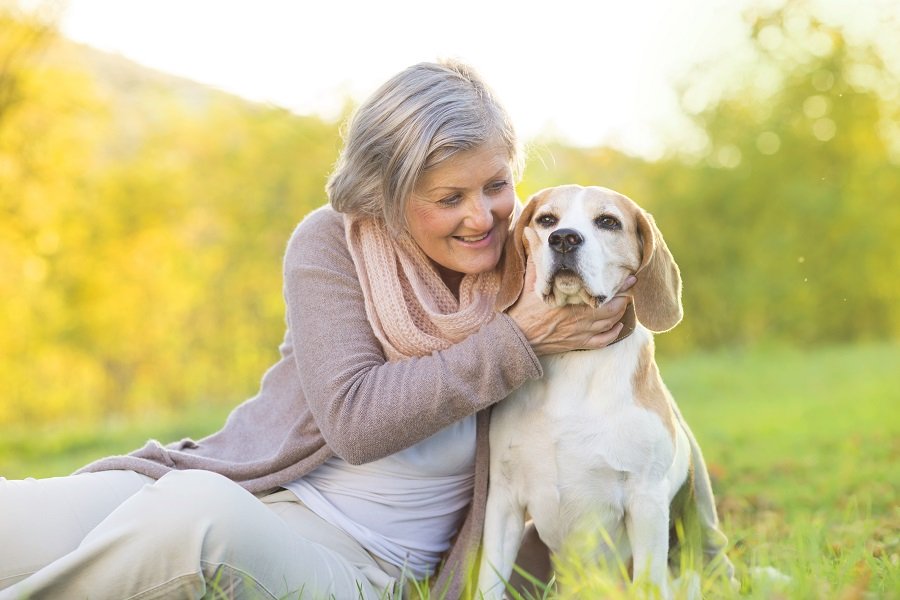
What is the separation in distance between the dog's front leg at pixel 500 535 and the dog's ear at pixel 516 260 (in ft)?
1.94

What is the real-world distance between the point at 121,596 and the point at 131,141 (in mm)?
18525

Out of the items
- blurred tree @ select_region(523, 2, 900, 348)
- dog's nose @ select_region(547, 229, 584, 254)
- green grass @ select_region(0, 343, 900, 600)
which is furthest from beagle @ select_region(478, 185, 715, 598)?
blurred tree @ select_region(523, 2, 900, 348)

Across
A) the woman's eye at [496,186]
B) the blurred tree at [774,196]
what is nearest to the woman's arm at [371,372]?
the woman's eye at [496,186]

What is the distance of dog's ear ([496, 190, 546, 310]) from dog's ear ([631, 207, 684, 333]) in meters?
0.34

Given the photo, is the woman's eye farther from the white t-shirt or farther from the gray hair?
the white t-shirt

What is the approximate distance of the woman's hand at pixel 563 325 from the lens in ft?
9.58

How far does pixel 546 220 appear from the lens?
307 cm

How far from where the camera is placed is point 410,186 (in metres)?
3.10

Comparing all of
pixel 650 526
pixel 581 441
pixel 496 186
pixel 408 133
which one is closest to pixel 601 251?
pixel 496 186

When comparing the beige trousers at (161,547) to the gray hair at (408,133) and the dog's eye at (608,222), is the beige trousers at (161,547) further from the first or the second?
the dog's eye at (608,222)

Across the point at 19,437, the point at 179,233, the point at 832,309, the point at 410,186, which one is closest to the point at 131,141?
the point at 179,233

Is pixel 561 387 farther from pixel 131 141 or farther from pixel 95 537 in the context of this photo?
pixel 131 141

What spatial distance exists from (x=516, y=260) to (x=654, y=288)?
0.44m

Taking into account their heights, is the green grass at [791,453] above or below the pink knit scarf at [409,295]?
below
